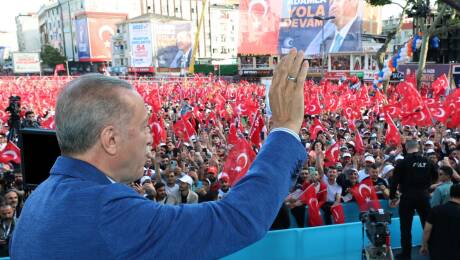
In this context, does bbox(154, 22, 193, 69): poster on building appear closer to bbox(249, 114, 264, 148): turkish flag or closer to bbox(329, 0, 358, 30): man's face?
bbox(329, 0, 358, 30): man's face

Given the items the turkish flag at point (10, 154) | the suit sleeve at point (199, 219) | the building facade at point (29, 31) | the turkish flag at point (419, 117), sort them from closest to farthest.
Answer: the suit sleeve at point (199, 219) → the turkish flag at point (10, 154) → the turkish flag at point (419, 117) → the building facade at point (29, 31)

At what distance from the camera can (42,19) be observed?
9856cm

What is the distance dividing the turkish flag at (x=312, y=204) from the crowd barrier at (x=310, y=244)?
64 centimetres

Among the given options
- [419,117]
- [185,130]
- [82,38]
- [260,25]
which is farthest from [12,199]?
[82,38]

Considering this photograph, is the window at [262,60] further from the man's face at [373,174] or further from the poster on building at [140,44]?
the man's face at [373,174]

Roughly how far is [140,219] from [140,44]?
214 ft

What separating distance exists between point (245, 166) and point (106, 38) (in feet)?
265

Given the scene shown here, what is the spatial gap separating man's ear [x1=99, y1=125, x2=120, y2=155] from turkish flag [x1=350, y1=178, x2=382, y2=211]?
5580mm

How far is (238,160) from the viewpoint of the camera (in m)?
7.14

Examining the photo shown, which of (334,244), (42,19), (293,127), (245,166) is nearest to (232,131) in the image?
(245,166)

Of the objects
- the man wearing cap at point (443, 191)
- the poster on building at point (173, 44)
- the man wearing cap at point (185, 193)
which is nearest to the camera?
the man wearing cap at point (443, 191)

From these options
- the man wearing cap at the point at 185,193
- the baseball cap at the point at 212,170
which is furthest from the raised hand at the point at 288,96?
the baseball cap at the point at 212,170

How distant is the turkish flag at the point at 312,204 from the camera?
607cm

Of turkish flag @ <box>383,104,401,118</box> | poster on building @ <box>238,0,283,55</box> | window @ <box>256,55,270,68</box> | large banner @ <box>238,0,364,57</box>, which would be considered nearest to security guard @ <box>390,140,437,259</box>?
turkish flag @ <box>383,104,401,118</box>
